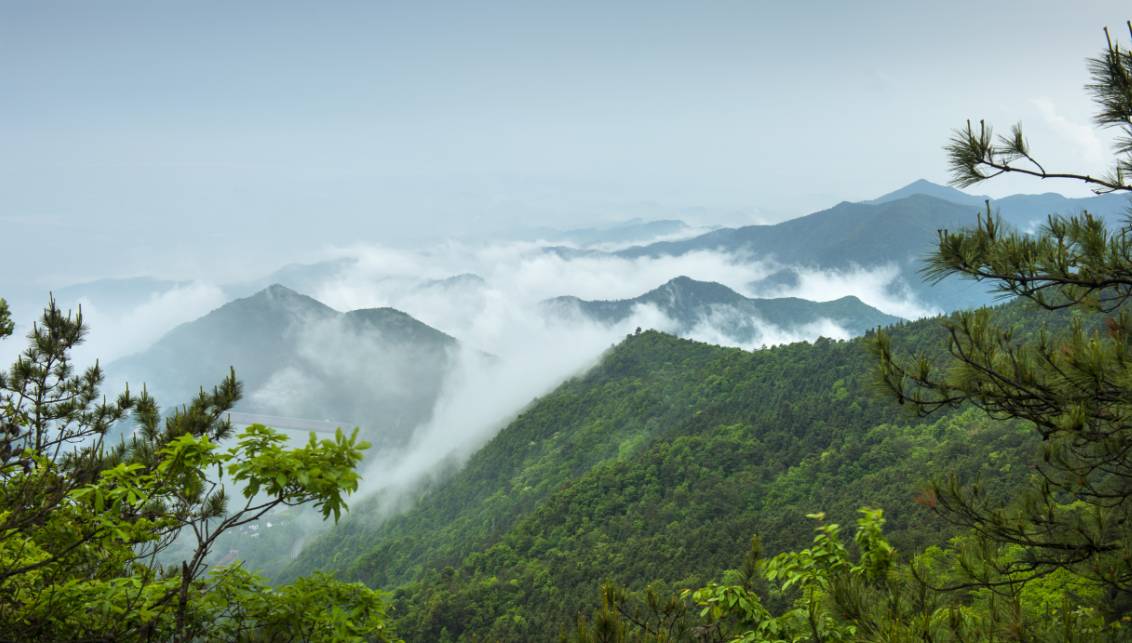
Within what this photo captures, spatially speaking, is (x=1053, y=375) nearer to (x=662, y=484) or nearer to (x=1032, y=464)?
(x=1032, y=464)

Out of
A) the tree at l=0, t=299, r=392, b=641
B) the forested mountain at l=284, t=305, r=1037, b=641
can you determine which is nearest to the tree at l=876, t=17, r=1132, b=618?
the tree at l=0, t=299, r=392, b=641

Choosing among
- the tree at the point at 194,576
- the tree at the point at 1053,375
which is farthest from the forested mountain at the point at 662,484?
the tree at the point at 194,576

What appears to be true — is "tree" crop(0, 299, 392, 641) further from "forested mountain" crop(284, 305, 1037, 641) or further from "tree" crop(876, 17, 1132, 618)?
"forested mountain" crop(284, 305, 1037, 641)

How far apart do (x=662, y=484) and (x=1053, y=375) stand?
56264mm

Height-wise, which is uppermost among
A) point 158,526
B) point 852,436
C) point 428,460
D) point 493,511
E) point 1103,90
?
point 1103,90

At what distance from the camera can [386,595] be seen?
4.55 meters

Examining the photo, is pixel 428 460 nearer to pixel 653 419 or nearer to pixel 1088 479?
pixel 653 419

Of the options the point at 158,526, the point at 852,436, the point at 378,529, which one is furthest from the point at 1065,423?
the point at 378,529

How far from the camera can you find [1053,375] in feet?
15.1

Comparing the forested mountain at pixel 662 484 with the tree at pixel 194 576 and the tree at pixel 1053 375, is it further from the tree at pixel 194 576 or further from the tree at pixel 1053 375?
the tree at pixel 194 576

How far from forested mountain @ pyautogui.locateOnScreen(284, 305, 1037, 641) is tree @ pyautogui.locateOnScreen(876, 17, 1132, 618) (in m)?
15.3

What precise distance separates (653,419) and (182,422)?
75173 millimetres

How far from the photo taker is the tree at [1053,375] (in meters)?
4.29

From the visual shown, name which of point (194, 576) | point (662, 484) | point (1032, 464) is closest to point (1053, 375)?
point (1032, 464)
